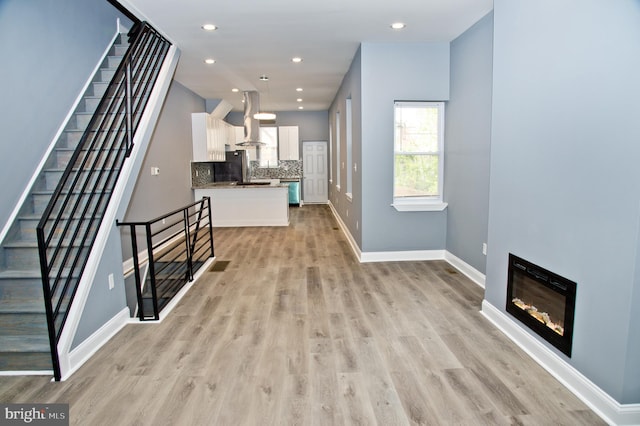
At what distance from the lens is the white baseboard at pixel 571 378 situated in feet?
6.16

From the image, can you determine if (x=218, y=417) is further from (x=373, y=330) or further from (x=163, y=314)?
(x=163, y=314)

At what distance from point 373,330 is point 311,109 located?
8750 millimetres

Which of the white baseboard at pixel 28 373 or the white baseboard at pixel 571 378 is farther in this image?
the white baseboard at pixel 28 373

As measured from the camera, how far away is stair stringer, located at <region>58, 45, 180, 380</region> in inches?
97.3

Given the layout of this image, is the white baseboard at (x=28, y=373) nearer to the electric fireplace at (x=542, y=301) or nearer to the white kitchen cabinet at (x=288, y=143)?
the electric fireplace at (x=542, y=301)

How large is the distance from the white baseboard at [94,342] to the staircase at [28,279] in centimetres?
15

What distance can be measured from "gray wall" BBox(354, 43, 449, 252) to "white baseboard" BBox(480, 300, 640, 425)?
2119 mm

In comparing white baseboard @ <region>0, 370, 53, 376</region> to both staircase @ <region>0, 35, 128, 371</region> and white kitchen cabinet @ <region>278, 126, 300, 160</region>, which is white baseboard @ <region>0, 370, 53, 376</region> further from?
white kitchen cabinet @ <region>278, 126, 300, 160</region>

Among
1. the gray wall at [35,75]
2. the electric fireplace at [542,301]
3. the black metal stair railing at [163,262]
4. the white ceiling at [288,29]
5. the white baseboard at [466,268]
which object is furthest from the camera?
the white baseboard at [466,268]

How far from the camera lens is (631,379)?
1.87 m

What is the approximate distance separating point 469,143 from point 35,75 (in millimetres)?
4480

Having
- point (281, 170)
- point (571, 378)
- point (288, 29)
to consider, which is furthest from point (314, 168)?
point (571, 378)

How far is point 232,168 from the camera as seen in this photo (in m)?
9.98

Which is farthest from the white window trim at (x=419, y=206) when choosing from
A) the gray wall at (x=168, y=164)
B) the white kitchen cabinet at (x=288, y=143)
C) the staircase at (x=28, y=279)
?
the white kitchen cabinet at (x=288, y=143)
